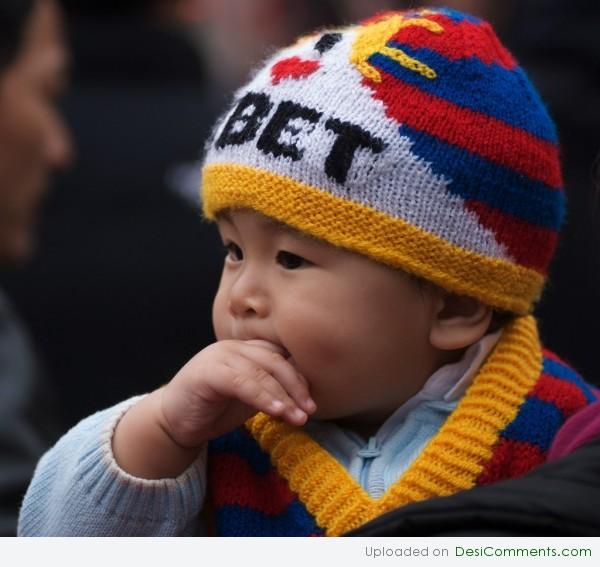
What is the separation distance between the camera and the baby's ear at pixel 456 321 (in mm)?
1759

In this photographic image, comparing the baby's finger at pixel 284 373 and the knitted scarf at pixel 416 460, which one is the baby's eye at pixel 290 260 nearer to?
the baby's finger at pixel 284 373

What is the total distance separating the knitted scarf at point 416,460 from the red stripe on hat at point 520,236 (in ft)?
0.36

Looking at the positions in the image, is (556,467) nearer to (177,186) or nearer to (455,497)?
(455,497)

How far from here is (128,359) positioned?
3.49 metres

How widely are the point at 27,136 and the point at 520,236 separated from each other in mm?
1735

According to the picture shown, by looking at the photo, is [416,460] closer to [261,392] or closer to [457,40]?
[261,392]

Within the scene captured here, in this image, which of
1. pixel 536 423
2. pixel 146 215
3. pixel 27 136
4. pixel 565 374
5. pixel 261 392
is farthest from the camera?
pixel 146 215

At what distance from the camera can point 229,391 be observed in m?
1.65

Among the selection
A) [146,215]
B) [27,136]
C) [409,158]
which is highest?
[409,158]

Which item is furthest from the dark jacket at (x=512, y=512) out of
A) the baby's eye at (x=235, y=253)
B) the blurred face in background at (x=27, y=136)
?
the blurred face in background at (x=27, y=136)

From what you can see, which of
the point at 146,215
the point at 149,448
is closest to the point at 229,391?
the point at 149,448

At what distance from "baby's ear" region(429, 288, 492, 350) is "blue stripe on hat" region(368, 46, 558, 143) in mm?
239

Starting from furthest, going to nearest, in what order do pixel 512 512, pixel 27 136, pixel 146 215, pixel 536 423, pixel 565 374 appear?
pixel 146 215 < pixel 27 136 < pixel 565 374 < pixel 536 423 < pixel 512 512
